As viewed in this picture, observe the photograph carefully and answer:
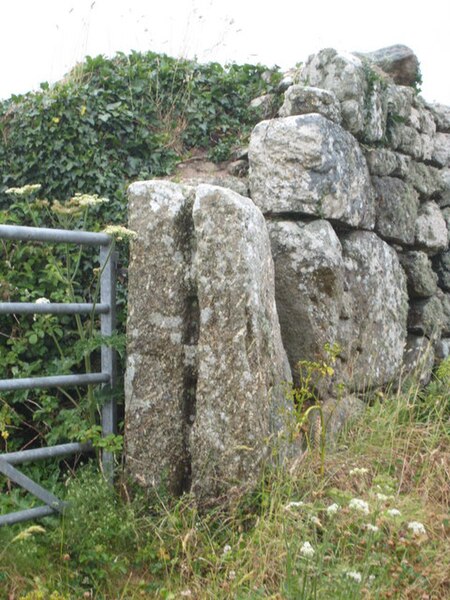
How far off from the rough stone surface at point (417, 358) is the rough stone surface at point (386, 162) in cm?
147

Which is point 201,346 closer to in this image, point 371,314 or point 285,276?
point 285,276

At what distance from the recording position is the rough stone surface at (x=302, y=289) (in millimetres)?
5609

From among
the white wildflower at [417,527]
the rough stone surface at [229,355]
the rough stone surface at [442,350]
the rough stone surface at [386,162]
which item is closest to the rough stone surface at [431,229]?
the rough stone surface at [386,162]

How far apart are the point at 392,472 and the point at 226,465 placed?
1.31 meters

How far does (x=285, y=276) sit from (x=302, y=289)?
0.14 m

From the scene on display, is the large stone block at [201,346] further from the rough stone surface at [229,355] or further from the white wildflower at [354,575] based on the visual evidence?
the white wildflower at [354,575]

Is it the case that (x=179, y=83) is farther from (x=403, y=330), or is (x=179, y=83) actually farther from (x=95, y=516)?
(x=95, y=516)

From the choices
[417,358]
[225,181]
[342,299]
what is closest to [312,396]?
[342,299]

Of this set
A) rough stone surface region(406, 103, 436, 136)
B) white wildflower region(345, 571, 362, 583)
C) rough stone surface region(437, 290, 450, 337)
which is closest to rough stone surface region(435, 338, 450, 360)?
rough stone surface region(437, 290, 450, 337)

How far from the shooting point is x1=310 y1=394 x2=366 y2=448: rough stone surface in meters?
5.39

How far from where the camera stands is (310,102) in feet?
19.9

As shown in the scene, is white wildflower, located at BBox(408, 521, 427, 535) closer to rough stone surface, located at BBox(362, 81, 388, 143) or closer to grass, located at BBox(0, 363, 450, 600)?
grass, located at BBox(0, 363, 450, 600)

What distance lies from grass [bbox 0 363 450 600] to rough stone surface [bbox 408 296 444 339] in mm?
2570

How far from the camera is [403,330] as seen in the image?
23.3 feet
